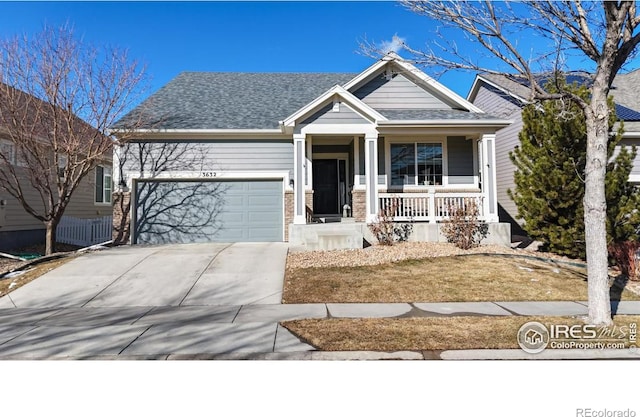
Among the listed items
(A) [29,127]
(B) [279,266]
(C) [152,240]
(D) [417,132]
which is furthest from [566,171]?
(A) [29,127]

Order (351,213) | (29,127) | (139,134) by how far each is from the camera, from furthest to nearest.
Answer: (351,213) → (139,134) → (29,127)

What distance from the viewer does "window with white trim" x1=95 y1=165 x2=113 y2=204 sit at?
17797 millimetres

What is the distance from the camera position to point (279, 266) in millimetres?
9055

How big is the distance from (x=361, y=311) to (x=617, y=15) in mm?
6087

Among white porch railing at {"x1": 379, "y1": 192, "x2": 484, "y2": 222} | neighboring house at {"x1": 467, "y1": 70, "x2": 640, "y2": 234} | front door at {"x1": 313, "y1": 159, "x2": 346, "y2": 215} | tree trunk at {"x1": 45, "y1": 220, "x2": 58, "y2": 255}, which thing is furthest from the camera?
neighboring house at {"x1": 467, "y1": 70, "x2": 640, "y2": 234}

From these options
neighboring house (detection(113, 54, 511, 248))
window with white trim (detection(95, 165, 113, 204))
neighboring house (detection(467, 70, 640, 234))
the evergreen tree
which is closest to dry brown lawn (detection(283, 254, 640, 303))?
the evergreen tree

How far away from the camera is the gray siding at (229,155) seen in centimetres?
1277

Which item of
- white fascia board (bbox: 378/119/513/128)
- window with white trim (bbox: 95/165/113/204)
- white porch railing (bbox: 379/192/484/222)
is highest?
white fascia board (bbox: 378/119/513/128)

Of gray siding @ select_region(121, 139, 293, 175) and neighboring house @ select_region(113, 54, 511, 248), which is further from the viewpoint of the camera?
gray siding @ select_region(121, 139, 293, 175)

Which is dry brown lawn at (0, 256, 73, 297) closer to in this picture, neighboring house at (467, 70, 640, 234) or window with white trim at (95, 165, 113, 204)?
window with white trim at (95, 165, 113, 204)

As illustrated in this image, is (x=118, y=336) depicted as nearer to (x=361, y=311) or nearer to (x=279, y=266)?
(x=361, y=311)

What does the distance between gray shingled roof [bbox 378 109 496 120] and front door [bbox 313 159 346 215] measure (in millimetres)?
2782

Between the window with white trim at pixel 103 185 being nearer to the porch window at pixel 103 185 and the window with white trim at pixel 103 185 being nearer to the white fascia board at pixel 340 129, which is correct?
the porch window at pixel 103 185

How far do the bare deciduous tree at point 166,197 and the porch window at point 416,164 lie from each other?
6709 millimetres
